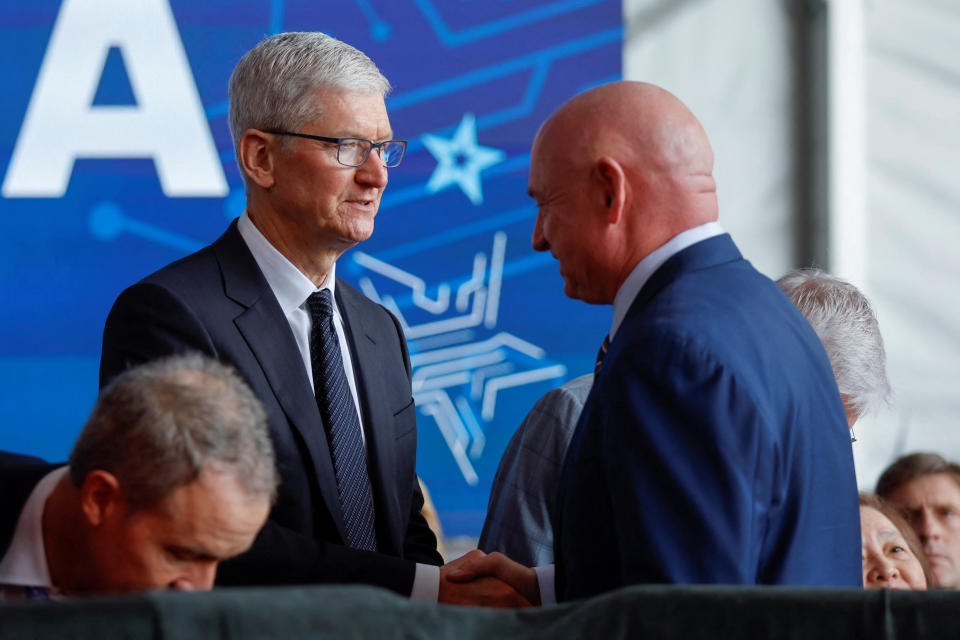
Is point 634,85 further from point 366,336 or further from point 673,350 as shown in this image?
point 366,336

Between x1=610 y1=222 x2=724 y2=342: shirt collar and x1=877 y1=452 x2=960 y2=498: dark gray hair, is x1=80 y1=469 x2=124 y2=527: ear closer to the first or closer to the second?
x1=610 y1=222 x2=724 y2=342: shirt collar

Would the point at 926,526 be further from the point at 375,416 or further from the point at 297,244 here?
the point at 297,244

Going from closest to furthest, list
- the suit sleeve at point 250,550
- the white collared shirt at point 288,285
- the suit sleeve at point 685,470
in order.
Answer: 1. the suit sleeve at point 685,470
2. the suit sleeve at point 250,550
3. the white collared shirt at point 288,285

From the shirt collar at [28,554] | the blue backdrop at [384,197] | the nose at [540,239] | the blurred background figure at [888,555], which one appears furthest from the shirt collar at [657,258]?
the blue backdrop at [384,197]

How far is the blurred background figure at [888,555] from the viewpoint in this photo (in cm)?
189

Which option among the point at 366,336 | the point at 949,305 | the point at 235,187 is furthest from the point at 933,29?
the point at 366,336

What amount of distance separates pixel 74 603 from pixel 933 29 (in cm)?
391

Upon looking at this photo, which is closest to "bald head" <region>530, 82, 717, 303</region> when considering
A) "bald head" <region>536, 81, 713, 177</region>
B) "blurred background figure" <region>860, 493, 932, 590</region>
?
"bald head" <region>536, 81, 713, 177</region>

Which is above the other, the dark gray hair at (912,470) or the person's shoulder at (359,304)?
the person's shoulder at (359,304)

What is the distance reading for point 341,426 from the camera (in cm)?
174

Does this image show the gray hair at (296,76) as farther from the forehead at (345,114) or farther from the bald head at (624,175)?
the bald head at (624,175)

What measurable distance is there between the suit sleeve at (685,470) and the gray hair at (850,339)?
26.1 inches

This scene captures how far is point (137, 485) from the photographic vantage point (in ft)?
3.77

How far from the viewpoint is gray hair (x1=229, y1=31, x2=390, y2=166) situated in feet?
5.92
